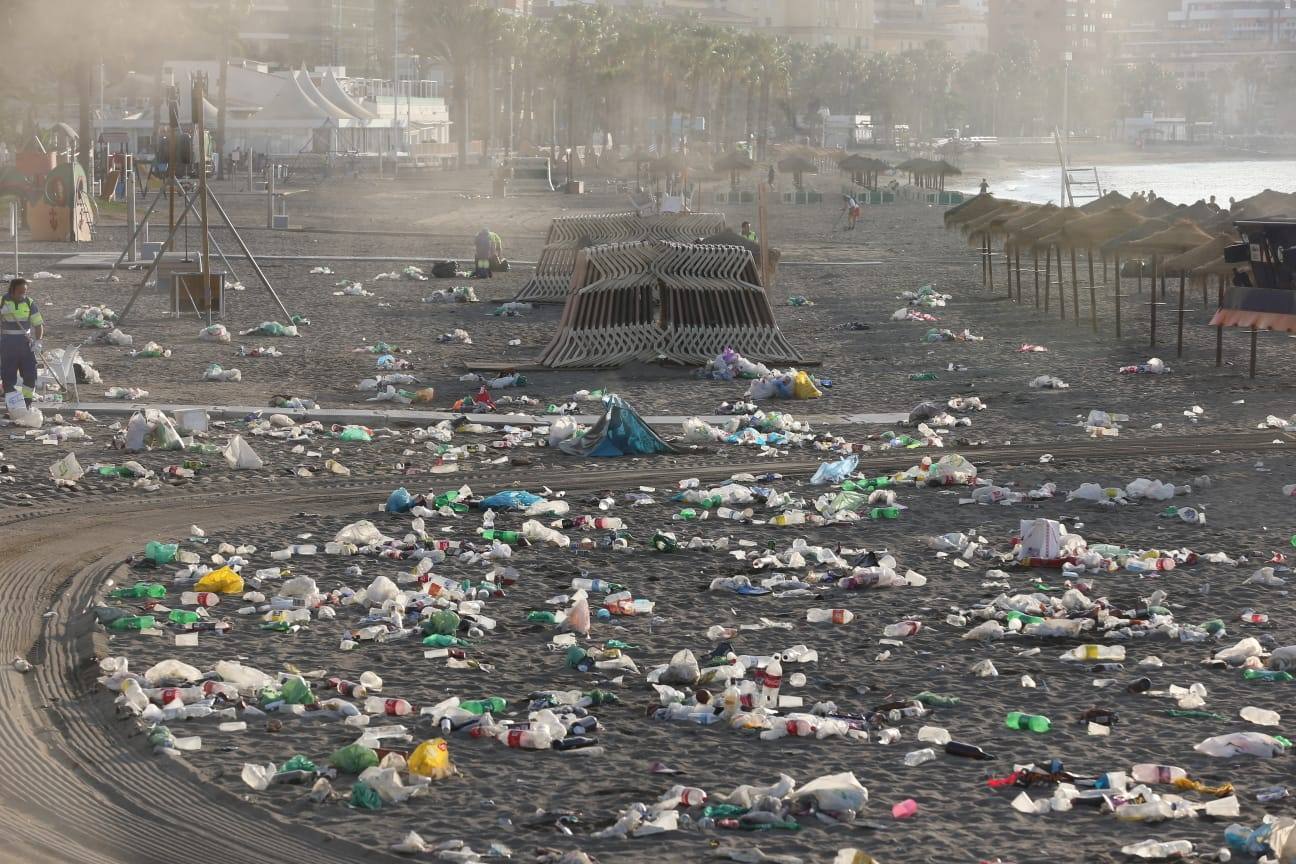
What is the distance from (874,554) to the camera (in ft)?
34.1

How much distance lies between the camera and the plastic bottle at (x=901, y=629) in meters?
8.80

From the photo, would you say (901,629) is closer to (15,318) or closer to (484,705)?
(484,705)

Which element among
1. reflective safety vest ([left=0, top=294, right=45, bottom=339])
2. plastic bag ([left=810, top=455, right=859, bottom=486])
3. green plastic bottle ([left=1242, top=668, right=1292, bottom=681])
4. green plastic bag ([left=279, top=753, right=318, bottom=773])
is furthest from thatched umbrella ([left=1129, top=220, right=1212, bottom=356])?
green plastic bag ([left=279, top=753, right=318, bottom=773])

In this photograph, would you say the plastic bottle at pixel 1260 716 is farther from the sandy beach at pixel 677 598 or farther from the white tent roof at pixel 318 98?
the white tent roof at pixel 318 98

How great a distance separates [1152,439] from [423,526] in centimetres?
682

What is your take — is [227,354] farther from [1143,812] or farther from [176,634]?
[1143,812]

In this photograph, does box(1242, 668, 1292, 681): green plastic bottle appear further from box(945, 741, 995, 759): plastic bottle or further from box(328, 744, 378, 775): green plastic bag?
box(328, 744, 378, 775): green plastic bag

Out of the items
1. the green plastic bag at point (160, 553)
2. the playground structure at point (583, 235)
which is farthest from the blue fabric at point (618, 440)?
the playground structure at point (583, 235)

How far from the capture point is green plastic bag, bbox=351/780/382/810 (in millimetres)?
6367

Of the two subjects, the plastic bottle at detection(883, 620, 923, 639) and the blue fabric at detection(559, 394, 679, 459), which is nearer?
the plastic bottle at detection(883, 620, 923, 639)

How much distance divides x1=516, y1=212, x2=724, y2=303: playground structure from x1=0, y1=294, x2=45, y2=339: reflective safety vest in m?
11.6

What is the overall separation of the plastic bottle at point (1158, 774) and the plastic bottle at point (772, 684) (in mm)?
1644

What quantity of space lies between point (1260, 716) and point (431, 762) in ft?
11.4

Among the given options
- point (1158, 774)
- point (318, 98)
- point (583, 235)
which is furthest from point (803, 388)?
point (318, 98)
